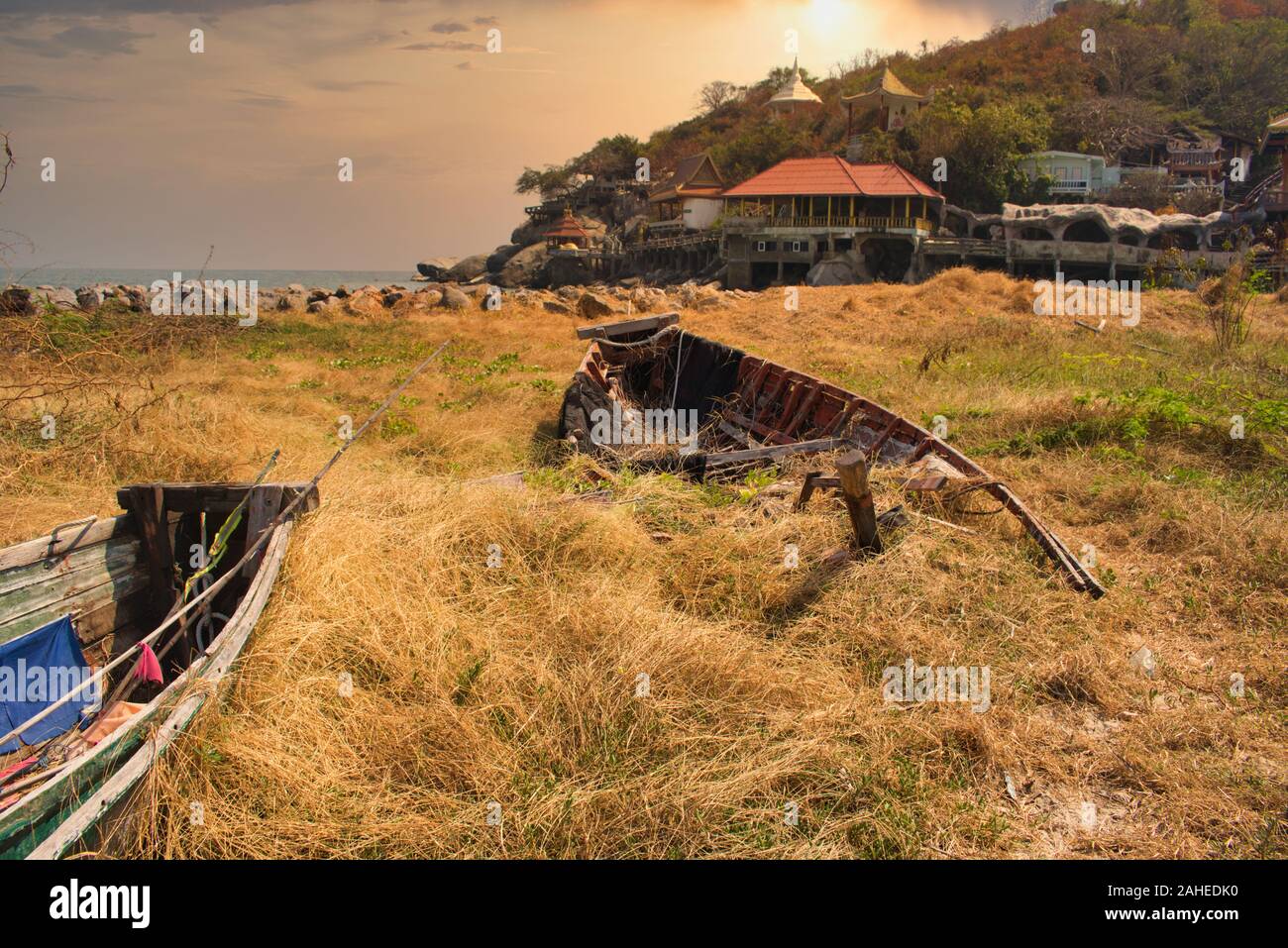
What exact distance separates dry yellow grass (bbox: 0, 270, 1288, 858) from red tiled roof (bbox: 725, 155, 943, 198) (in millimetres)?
34182

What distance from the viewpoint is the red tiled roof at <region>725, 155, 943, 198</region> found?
4188 cm

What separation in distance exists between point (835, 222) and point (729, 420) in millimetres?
33270

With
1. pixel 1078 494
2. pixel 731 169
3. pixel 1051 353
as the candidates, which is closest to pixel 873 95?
pixel 731 169

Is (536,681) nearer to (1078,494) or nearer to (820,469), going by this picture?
(820,469)

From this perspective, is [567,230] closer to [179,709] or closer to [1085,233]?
[1085,233]

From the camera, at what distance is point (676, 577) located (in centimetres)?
692

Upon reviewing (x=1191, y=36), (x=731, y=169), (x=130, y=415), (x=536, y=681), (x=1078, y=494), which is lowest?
(x=536, y=681)

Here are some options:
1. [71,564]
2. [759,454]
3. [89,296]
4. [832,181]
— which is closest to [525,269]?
[832,181]

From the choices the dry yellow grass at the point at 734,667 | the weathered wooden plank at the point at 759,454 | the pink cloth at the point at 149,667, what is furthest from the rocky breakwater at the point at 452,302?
the pink cloth at the point at 149,667

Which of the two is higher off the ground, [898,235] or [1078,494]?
[898,235]

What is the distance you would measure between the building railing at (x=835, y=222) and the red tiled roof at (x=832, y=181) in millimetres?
1178
